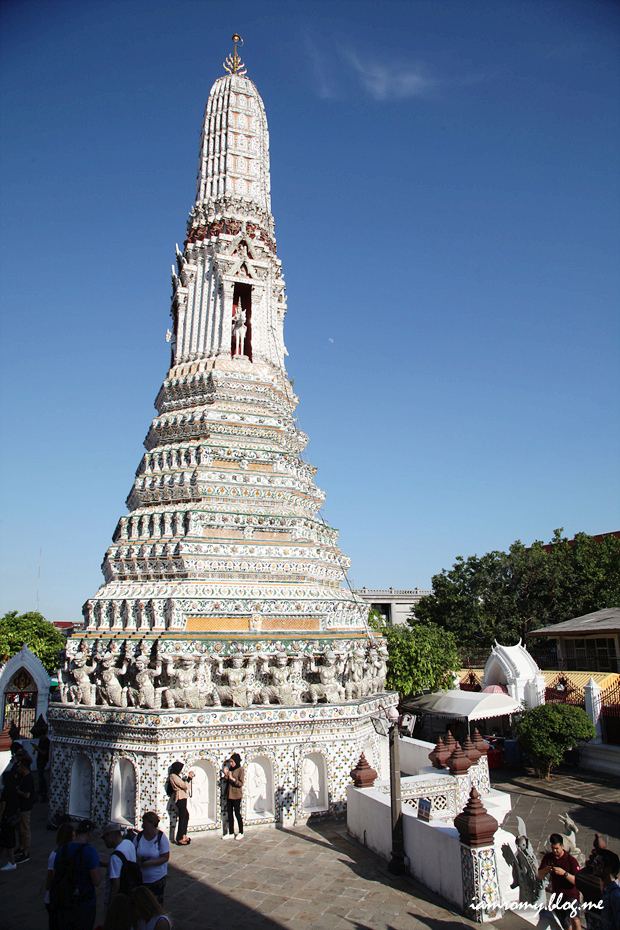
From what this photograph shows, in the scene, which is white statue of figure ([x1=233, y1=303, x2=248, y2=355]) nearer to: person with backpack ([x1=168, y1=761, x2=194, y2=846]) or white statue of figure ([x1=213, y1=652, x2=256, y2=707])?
white statue of figure ([x1=213, y1=652, x2=256, y2=707])

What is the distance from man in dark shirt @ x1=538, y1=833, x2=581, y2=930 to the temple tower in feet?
20.8

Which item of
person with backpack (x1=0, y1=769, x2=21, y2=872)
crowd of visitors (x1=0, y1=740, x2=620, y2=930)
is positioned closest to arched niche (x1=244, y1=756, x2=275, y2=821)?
person with backpack (x1=0, y1=769, x2=21, y2=872)

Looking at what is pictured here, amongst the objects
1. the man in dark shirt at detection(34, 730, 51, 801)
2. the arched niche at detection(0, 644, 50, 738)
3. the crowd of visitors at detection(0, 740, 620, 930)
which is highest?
the arched niche at detection(0, 644, 50, 738)

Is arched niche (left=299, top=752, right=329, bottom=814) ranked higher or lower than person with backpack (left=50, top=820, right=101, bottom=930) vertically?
Answer: lower

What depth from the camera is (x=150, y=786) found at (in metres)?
11.7

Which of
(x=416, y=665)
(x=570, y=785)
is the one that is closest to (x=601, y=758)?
(x=570, y=785)

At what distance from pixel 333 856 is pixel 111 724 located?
15.7 feet

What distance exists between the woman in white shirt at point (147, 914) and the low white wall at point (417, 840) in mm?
4951

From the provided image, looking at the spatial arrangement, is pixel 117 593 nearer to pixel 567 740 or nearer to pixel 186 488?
pixel 186 488

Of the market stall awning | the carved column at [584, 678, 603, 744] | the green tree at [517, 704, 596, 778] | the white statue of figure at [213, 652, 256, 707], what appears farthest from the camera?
the carved column at [584, 678, 603, 744]

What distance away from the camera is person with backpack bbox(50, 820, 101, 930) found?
611 centimetres

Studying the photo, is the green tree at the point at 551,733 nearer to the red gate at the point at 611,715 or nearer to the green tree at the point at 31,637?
the red gate at the point at 611,715

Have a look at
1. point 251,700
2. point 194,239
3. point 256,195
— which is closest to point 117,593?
point 251,700

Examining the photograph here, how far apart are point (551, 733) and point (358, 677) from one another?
21.0 ft
